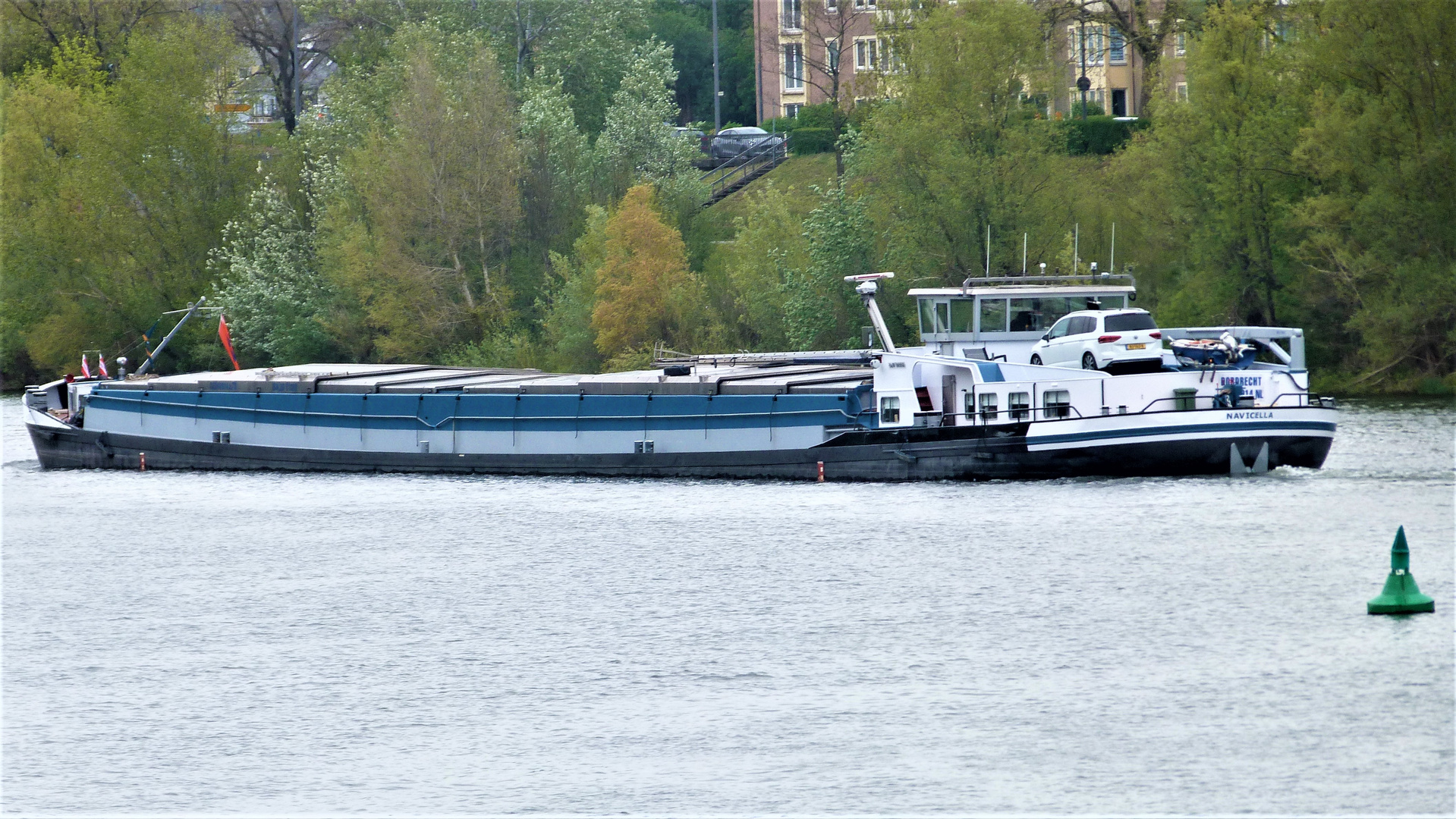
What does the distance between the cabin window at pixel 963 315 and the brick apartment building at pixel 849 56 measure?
114 feet

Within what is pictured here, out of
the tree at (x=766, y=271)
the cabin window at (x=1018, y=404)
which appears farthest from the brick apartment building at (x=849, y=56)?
the cabin window at (x=1018, y=404)

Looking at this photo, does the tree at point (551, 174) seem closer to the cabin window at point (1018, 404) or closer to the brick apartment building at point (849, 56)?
the brick apartment building at point (849, 56)

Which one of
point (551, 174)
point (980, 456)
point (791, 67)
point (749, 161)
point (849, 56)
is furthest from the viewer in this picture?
point (791, 67)

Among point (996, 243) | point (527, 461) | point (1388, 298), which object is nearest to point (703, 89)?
point (996, 243)

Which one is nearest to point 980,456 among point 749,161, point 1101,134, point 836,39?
point 1101,134

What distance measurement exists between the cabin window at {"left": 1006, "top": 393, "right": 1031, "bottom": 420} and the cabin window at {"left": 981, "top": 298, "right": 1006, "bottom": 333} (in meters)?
5.06

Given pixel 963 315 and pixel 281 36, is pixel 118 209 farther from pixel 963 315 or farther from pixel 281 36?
pixel 963 315

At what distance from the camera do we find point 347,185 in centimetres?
8394

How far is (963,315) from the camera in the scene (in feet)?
155

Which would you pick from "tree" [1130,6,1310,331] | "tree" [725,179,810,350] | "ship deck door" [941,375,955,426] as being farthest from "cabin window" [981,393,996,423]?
"tree" [725,179,810,350]

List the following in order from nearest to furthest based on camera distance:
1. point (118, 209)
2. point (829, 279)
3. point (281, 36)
A: 1. point (829, 279)
2. point (118, 209)
3. point (281, 36)

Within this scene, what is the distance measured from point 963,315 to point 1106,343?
500cm

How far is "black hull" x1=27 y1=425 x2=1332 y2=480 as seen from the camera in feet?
132

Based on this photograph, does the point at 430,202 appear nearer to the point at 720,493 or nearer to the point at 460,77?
the point at 460,77
